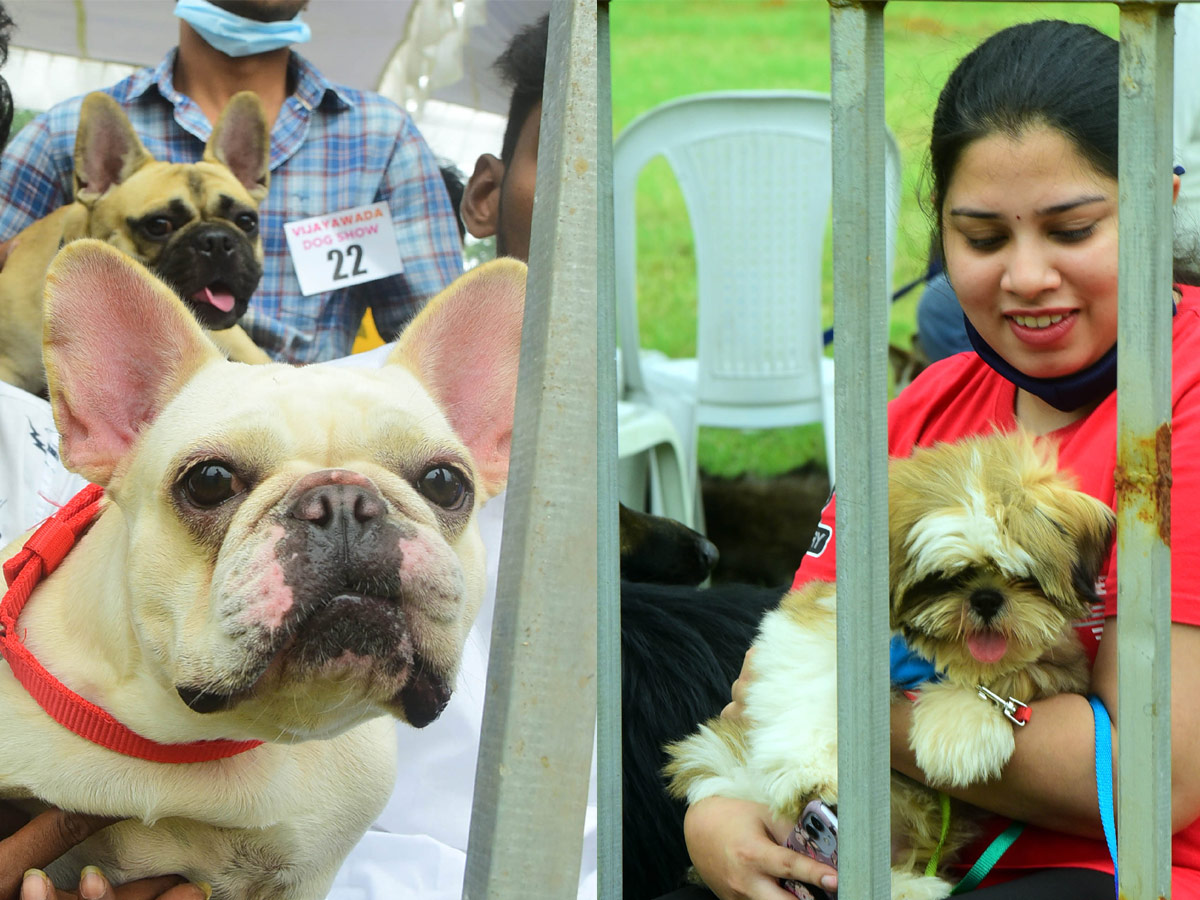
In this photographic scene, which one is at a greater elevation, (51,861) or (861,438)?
(861,438)

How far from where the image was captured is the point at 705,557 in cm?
246

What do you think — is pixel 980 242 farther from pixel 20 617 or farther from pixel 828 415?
pixel 828 415

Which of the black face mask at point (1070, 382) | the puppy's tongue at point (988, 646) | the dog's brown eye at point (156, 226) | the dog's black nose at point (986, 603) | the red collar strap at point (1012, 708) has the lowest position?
the red collar strap at point (1012, 708)

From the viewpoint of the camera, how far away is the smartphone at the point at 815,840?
4.36 feet

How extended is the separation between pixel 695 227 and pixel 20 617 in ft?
10.2

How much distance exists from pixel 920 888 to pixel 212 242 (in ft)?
4.15

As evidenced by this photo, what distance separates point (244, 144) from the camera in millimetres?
1683

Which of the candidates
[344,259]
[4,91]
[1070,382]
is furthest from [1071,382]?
[4,91]

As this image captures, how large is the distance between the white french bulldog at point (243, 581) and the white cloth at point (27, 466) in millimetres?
157

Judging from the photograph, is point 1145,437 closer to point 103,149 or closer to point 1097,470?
point 1097,470

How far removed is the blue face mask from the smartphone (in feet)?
4.18

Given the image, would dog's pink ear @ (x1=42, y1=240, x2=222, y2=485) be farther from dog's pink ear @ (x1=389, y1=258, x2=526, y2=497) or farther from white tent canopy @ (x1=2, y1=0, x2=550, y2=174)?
white tent canopy @ (x1=2, y1=0, x2=550, y2=174)

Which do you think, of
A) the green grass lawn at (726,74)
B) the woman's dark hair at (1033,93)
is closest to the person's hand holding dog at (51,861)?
the woman's dark hair at (1033,93)

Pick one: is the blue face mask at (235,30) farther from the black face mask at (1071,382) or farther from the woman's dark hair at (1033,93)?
the black face mask at (1071,382)
